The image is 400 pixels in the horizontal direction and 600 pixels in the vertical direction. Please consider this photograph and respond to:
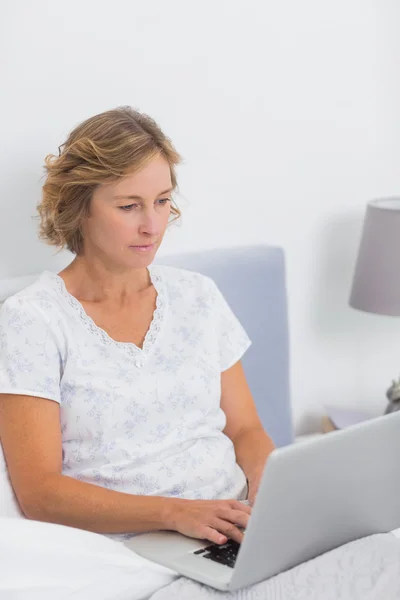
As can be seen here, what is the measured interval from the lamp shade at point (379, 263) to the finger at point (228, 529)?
0.99 metres

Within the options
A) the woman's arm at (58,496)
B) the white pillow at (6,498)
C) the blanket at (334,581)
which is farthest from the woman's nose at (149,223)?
the blanket at (334,581)

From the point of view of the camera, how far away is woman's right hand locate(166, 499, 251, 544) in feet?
5.14

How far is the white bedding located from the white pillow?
0.23m

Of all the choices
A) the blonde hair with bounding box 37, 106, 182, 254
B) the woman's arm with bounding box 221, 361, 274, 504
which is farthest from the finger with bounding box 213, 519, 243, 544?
the blonde hair with bounding box 37, 106, 182, 254

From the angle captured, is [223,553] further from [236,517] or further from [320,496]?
[320,496]

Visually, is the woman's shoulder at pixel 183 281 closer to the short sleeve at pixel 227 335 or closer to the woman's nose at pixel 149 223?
the short sleeve at pixel 227 335

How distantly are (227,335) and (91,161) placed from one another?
47 cm

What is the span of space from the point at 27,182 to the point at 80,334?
419 mm

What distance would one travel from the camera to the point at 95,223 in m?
1.79

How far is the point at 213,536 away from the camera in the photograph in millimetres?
1556

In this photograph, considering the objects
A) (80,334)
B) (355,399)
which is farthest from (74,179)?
(355,399)

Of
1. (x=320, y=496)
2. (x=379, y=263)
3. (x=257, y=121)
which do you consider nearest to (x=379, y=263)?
(x=379, y=263)

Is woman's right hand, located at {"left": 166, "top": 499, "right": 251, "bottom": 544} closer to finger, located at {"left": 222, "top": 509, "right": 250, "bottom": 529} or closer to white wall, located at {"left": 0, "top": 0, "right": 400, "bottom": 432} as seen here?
finger, located at {"left": 222, "top": 509, "right": 250, "bottom": 529}

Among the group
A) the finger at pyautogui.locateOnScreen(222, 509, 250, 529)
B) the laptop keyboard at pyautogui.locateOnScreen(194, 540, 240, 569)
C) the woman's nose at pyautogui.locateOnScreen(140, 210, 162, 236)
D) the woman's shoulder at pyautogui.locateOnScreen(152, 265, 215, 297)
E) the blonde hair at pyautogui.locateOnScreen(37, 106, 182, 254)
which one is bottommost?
the laptop keyboard at pyautogui.locateOnScreen(194, 540, 240, 569)
